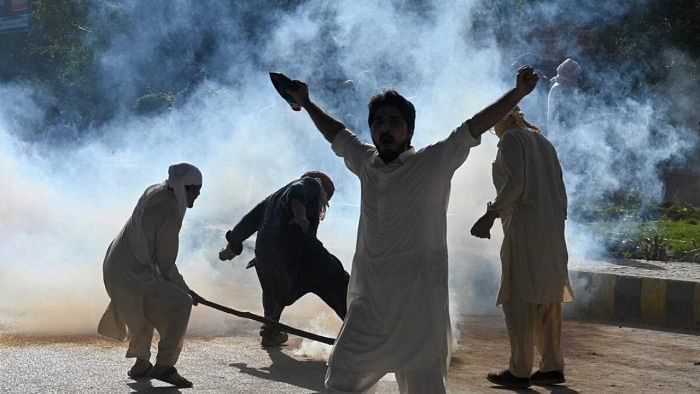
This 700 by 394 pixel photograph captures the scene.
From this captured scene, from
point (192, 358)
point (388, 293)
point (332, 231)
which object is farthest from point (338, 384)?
point (332, 231)

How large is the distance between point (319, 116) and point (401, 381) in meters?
1.24

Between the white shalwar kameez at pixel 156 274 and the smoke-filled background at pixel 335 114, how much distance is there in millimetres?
3190

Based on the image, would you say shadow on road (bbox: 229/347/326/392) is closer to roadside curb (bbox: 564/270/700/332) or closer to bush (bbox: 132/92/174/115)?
roadside curb (bbox: 564/270/700/332)

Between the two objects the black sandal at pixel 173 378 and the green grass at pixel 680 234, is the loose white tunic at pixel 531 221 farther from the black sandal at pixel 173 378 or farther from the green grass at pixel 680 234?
→ the green grass at pixel 680 234

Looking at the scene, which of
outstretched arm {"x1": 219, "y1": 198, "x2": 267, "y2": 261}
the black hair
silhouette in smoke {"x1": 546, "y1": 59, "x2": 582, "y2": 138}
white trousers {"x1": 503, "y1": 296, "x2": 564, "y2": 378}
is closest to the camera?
the black hair

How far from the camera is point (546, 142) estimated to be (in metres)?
7.44

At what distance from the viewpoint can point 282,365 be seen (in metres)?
7.93

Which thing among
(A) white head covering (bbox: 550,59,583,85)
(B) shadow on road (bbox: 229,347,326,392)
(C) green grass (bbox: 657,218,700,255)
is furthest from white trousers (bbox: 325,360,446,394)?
(A) white head covering (bbox: 550,59,583,85)

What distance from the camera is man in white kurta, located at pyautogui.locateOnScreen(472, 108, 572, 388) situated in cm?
725

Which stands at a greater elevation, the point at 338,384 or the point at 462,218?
the point at 462,218

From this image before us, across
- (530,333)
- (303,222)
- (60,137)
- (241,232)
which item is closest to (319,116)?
(530,333)

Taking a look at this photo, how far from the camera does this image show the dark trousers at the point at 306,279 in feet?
28.8

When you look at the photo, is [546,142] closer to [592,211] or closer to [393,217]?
[393,217]

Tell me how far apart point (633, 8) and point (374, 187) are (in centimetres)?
1512
